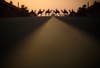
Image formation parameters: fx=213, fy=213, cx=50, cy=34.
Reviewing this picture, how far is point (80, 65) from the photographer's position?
4.09 m

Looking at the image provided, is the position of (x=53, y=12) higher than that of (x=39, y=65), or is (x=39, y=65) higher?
(x=53, y=12)

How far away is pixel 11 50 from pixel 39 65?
65.6 inches

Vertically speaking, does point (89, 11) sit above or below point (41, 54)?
above

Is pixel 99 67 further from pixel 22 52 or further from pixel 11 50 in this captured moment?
pixel 11 50

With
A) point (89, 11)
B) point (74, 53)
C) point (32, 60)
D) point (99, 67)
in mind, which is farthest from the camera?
point (89, 11)

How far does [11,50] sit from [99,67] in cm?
259

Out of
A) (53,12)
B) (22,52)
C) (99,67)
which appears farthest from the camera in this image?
(53,12)

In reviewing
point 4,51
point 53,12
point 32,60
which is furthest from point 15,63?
point 53,12

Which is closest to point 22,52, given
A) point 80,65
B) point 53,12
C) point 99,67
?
point 80,65

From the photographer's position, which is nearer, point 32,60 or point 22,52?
point 32,60

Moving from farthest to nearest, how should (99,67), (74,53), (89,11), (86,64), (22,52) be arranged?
(89,11)
(22,52)
(74,53)
(86,64)
(99,67)

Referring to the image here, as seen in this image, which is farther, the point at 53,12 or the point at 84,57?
the point at 53,12

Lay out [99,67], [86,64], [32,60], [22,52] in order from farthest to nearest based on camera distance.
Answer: [22,52] < [32,60] < [86,64] < [99,67]

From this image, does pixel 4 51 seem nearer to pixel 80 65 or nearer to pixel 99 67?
pixel 80 65
